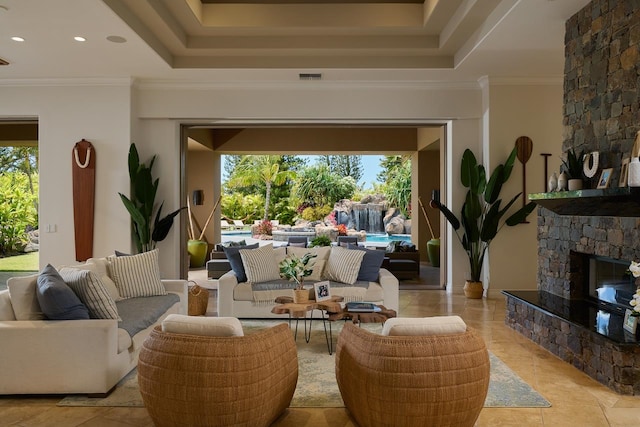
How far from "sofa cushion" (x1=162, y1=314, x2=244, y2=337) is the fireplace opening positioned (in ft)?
10.6

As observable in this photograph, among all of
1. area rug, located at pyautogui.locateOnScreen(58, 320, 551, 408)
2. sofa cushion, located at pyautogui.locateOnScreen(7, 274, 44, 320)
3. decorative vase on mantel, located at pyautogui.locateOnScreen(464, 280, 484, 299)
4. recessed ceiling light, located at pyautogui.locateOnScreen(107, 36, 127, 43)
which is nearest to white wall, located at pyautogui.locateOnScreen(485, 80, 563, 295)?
decorative vase on mantel, located at pyautogui.locateOnScreen(464, 280, 484, 299)

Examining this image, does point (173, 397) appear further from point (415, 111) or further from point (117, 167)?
point (415, 111)

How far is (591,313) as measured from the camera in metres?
4.32

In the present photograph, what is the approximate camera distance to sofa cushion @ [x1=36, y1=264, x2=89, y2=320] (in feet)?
11.2

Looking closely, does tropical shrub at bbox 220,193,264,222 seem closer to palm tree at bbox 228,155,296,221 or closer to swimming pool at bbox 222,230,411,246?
palm tree at bbox 228,155,296,221

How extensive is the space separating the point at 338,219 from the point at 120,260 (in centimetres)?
1314

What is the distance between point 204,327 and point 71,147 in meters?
5.40

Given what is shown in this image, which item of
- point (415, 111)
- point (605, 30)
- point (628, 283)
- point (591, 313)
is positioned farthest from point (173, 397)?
point (415, 111)

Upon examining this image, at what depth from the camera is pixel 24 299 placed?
11.6 ft

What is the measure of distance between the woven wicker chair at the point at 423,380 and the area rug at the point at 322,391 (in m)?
0.64

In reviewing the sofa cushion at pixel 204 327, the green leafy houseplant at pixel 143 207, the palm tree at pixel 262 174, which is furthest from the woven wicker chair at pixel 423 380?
the palm tree at pixel 262 174

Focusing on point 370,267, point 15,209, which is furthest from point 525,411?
point 15,209

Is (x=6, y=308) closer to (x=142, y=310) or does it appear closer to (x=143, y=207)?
(x=142, y=310)

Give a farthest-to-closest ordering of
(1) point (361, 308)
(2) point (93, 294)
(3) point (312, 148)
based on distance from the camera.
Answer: (3) point (312, 148) < (1) point (361, 308) < (2) point (93, 294)
